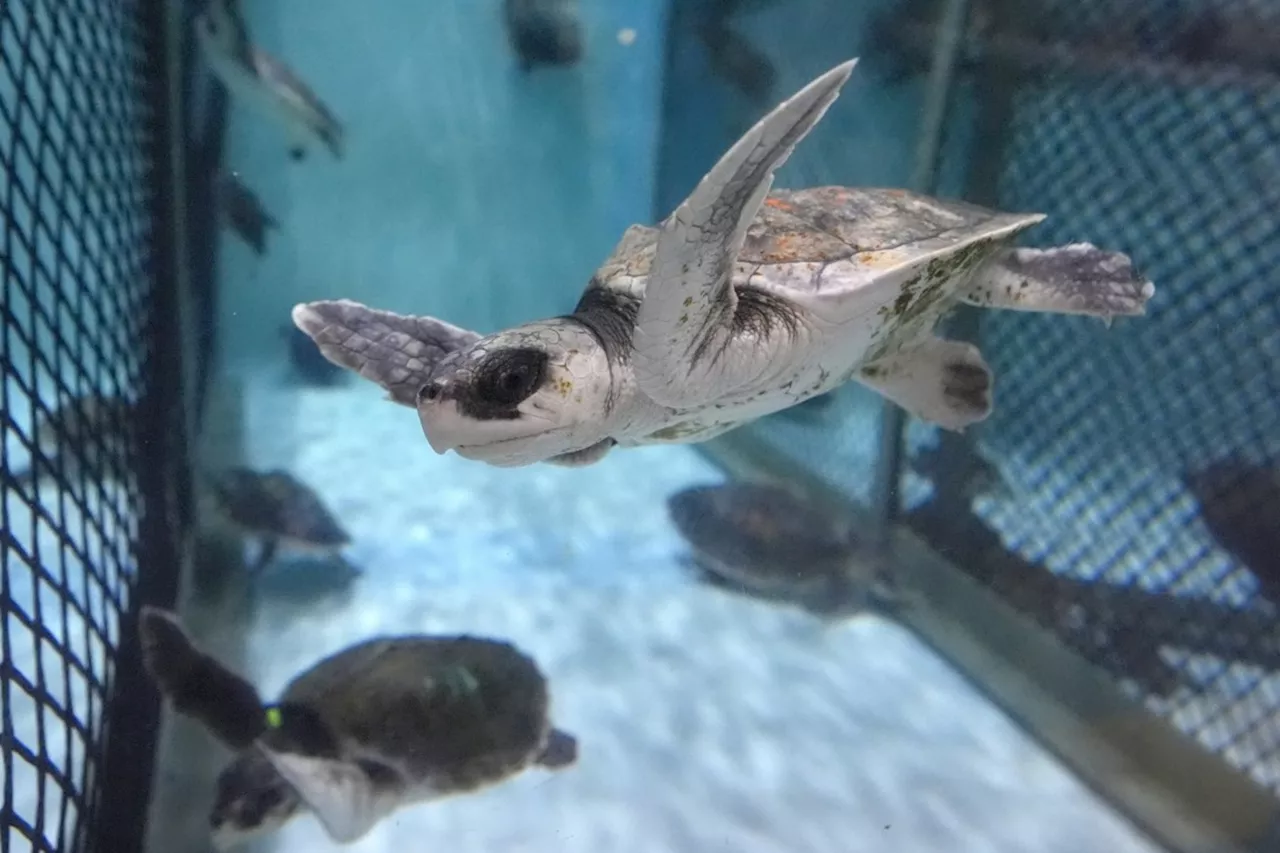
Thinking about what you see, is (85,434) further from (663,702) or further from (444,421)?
(663,702)

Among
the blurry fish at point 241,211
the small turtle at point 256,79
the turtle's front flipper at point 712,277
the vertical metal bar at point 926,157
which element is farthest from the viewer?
the blurry fish at point 241,211

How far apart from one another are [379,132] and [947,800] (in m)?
6.99

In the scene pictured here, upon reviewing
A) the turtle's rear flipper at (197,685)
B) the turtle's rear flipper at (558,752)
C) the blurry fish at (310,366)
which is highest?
the turtle's rear flipper at (197,685)

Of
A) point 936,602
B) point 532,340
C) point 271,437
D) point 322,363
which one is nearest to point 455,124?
point 322,363

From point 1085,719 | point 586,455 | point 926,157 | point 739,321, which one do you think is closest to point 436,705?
point 586,455

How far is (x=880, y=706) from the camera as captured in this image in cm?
268

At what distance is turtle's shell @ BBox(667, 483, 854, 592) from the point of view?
3199 mm

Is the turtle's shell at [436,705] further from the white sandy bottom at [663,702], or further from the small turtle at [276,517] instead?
the small turtle at [276,517]

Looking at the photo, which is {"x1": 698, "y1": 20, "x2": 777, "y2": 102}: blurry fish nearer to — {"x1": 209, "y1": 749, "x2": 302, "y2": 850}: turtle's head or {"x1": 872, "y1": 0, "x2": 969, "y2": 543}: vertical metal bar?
{"x1": 872, "y1": 0, "x2": 969, "y2": 543}: vertical metal bar

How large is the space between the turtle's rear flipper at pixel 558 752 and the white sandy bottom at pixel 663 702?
0.05 metres

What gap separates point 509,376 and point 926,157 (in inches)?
101

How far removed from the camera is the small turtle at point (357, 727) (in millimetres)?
1773

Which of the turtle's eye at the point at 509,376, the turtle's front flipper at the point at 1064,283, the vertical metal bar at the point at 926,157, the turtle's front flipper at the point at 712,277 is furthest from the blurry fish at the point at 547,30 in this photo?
the turtle's eye at the point at 509,376

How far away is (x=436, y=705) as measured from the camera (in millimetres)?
1955
